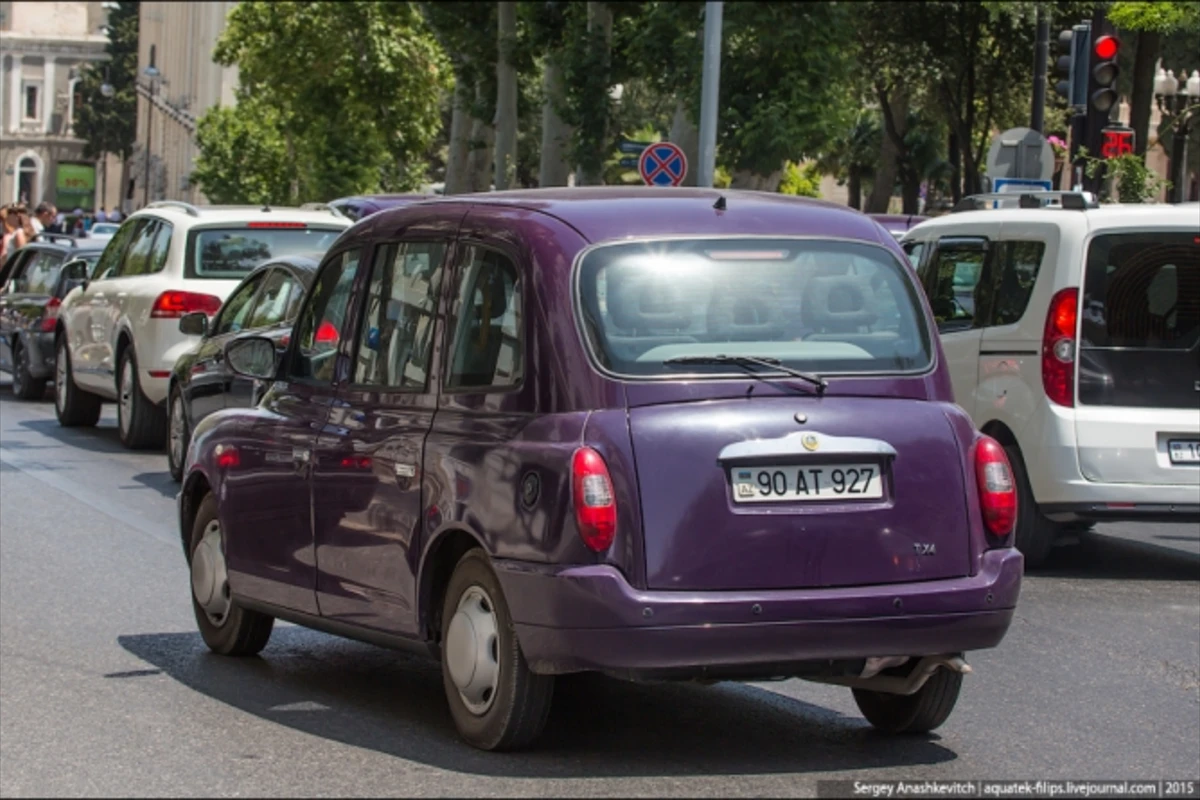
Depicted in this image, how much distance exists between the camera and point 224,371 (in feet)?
45.2

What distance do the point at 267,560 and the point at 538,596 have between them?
6.45ft

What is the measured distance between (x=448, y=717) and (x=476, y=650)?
0.78 meters

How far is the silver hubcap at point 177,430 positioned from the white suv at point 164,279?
5.69 feet

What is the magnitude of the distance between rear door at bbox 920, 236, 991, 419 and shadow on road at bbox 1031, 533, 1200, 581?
994 mm

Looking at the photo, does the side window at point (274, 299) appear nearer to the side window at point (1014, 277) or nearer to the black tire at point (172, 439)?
the black tire at point (172, 439)

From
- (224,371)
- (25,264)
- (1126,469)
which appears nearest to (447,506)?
(1126,469)

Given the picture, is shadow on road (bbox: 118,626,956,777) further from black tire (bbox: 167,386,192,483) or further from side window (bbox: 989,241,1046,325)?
black tire (bbox: 167,386,192,483)

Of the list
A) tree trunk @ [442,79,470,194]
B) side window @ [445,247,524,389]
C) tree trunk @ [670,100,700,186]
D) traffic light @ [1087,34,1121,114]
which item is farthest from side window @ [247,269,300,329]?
tree trunk @ [442,79,470,194]

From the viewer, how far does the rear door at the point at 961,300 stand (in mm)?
12930

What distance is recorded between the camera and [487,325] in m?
7.16

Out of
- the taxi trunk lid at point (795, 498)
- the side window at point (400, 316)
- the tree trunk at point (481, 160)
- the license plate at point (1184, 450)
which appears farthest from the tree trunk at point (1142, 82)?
the taxi trunk lid at point (795, 498)

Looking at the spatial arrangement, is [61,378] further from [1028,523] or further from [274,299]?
[1028,523]

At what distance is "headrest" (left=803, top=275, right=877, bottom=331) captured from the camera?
278 inches

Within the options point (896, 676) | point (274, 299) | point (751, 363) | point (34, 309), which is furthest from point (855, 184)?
point (751, 363)
